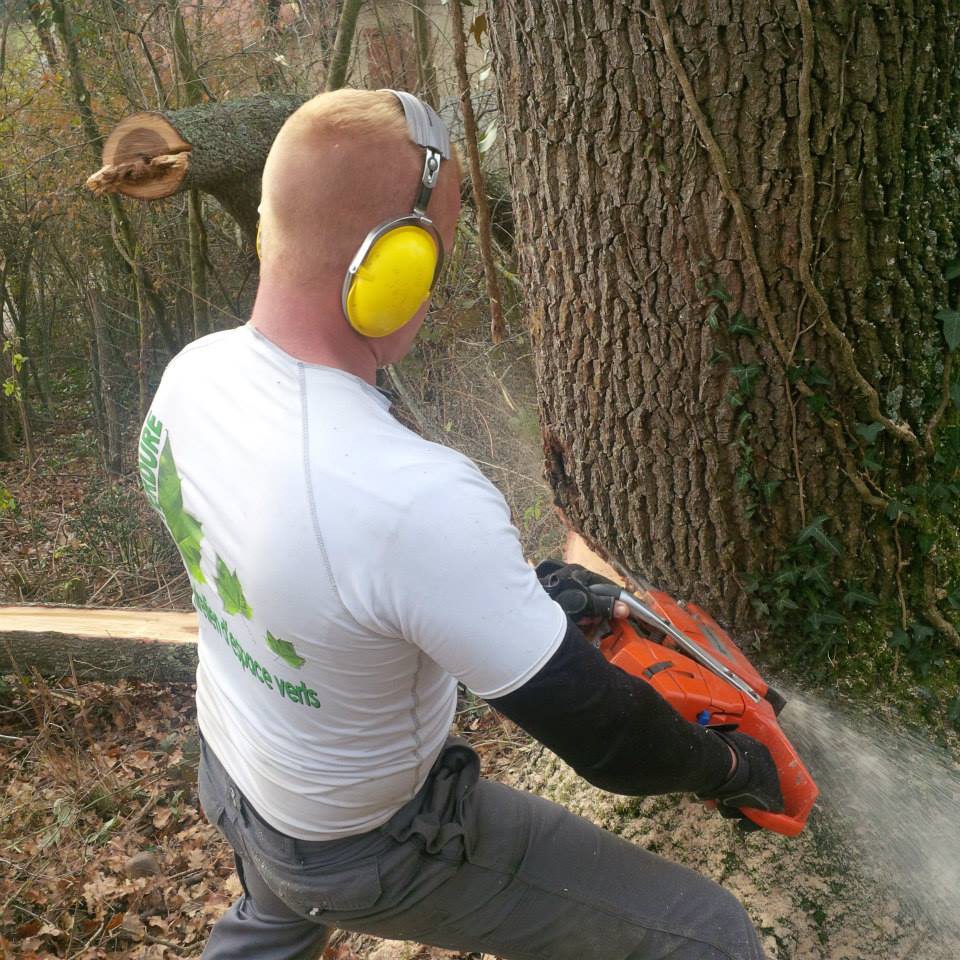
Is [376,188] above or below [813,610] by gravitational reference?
above

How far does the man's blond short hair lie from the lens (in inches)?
58.3

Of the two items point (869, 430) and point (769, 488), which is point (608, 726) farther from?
point (869, 430)

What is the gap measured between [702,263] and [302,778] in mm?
1483

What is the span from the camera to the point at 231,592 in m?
1.52

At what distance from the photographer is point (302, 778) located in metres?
1.61

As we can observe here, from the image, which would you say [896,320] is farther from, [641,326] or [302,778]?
[302,778]

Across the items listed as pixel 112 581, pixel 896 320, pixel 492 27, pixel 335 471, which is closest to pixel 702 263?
pixel 896 320

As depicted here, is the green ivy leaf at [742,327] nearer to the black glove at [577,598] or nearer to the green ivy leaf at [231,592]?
the black glove at [577,598]

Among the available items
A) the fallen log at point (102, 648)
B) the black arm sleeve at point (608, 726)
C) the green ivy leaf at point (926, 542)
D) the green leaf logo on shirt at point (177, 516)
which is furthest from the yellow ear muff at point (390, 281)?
the fallen log at point (102, 648)

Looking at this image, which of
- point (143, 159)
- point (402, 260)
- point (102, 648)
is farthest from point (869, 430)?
point (143, 159)

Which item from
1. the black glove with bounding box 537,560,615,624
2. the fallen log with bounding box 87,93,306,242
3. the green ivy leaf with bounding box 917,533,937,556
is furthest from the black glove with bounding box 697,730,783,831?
the fallen log with bounding box 87,93,306,242

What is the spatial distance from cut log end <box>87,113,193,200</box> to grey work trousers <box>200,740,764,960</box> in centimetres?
429

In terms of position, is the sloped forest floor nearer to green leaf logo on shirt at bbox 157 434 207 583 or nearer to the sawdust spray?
the sawdust spray

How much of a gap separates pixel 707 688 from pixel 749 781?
0.70ft
